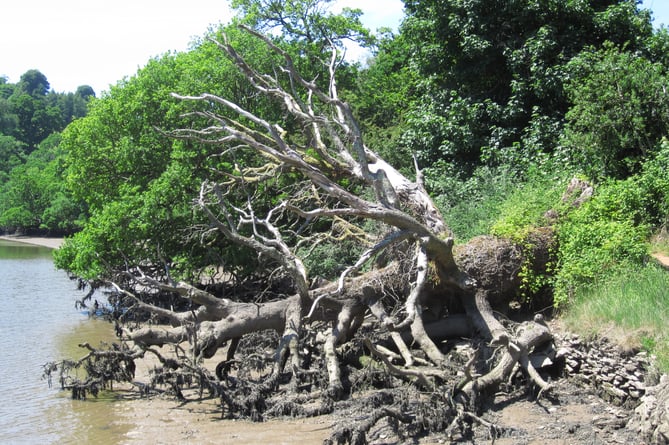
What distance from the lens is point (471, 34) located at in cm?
1786

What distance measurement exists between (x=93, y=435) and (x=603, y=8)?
1554 centimetres

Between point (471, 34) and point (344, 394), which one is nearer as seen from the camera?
point (344, 394)

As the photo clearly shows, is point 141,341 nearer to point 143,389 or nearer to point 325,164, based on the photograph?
point 143,389

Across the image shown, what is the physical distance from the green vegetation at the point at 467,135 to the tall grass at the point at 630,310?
4.35 ft

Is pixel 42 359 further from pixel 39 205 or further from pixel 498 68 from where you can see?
pixel 39 205

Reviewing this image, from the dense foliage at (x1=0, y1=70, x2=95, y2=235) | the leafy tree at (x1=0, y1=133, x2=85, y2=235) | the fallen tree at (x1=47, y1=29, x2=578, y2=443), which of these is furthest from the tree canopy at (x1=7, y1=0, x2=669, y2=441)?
the leafy tree at (x1=0, y1=133, x2=85, y2=235)

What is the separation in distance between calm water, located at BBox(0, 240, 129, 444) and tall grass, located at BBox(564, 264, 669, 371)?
6.91m

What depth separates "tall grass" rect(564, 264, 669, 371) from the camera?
861cm

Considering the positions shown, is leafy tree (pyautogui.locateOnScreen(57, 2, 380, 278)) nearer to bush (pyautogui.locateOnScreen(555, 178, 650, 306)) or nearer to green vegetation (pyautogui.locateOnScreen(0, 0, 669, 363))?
green vegetation (pyautogui.locateOnScreen(0, 0, 669, 363))

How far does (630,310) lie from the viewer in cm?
915

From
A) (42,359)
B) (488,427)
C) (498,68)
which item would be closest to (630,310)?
(488,427)

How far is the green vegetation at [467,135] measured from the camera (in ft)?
43.3

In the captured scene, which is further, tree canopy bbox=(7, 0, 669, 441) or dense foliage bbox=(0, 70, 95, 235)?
dense foliage bbox=(0, 70, 95, 235)

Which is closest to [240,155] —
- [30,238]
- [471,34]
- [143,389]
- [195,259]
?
[195,259]
